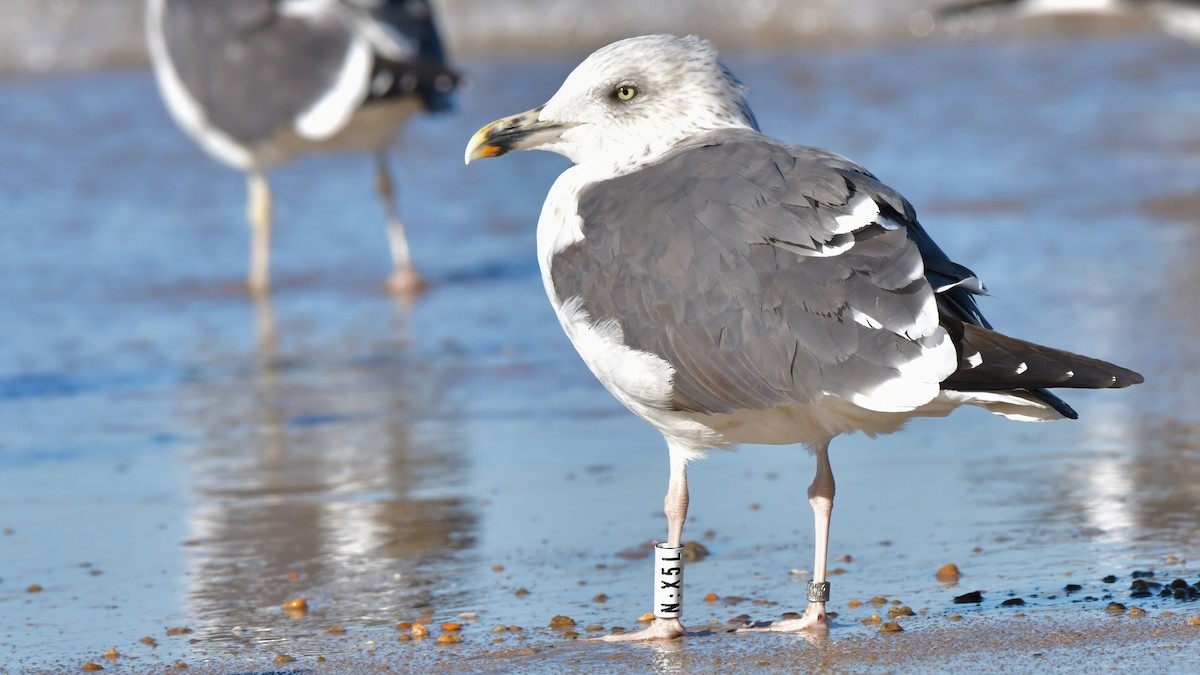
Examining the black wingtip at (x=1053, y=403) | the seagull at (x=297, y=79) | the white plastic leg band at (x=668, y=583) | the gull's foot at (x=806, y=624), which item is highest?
the seagull at (x=297, y=79)

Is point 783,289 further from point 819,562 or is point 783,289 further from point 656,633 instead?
point 656,633

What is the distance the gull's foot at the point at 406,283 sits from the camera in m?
9.01

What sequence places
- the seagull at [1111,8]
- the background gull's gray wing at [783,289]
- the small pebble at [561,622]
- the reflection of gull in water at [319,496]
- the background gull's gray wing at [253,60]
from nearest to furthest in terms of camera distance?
the background gull's gray wing at [783,289] → the small pebble at [561,622] → the reflection of gull in water at [319,496] → the seagull at [1111,8] → the background gull's gray wing at [253,60]

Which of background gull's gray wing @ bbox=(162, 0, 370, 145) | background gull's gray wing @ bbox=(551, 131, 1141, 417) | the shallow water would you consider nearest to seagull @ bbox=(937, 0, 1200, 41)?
the shallow water

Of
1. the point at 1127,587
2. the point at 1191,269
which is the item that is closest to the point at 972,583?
the point at 1127,587

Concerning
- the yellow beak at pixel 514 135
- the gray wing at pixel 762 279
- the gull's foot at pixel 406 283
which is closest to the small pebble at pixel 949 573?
the gray wing at pixel 762 279

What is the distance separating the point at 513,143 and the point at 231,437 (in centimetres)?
232

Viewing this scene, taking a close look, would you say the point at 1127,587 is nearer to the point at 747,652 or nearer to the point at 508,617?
the point at 747,652

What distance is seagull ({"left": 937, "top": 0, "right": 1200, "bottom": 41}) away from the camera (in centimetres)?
948

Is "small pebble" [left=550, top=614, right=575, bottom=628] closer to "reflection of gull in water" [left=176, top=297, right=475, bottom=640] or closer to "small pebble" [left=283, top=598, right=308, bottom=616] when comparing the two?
"reflection of gull in water" [left=176, top=297, right=475, bottom=640]

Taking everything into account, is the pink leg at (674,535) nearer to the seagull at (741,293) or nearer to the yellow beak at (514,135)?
the seagull at (741,293)

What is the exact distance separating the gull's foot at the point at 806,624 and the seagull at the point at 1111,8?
6111 mm

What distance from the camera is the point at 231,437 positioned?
20.7ft

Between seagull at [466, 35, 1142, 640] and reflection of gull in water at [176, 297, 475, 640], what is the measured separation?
0.87 meters
